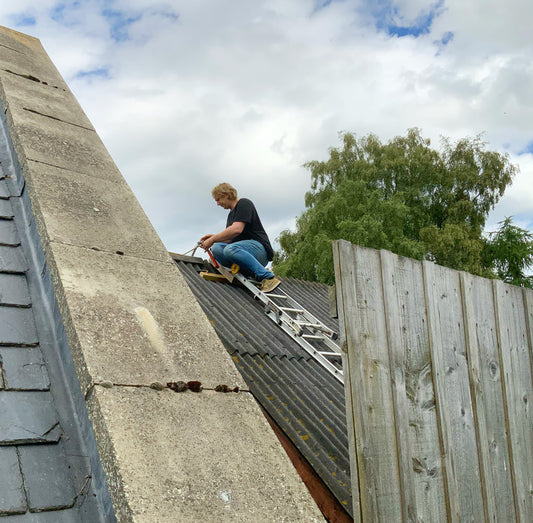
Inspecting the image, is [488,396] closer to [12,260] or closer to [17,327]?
[17,327]

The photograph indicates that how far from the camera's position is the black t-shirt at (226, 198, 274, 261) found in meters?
7.11

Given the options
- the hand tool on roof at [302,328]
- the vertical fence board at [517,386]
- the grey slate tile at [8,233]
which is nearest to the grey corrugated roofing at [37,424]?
the grey slate tile at [8,233]

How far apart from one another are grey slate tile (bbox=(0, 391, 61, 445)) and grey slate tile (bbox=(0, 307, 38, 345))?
0.25m

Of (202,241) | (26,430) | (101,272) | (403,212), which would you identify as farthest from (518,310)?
(403,212)

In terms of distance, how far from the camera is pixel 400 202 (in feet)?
96.0

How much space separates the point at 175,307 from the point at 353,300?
0.73 m

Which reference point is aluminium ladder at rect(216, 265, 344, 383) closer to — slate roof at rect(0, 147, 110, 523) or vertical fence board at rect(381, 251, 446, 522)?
vertical fence board at rect(381, 251, 446, 522)

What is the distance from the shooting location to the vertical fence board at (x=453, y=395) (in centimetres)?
241

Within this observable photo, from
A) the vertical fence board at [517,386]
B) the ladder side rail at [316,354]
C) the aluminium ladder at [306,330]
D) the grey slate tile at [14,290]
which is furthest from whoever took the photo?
the aluminium ladder at [306,330]

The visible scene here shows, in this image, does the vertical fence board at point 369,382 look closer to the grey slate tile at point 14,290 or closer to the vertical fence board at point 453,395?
the vertical fence board at point 453,395

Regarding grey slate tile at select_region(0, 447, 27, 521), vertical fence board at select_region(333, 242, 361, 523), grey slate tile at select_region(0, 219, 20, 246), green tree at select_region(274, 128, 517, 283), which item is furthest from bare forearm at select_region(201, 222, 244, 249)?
green tree at select_region(274, 128, 517, 283)

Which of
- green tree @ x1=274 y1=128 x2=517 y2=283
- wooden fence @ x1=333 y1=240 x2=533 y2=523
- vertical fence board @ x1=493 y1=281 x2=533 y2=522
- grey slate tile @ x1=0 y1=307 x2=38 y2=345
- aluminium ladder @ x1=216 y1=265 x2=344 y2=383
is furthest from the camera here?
green tree @ x1=274 y1=128 x2=517 y2=283

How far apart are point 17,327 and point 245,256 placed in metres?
5.13

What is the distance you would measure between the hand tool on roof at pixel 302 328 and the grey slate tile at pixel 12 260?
3.44m
